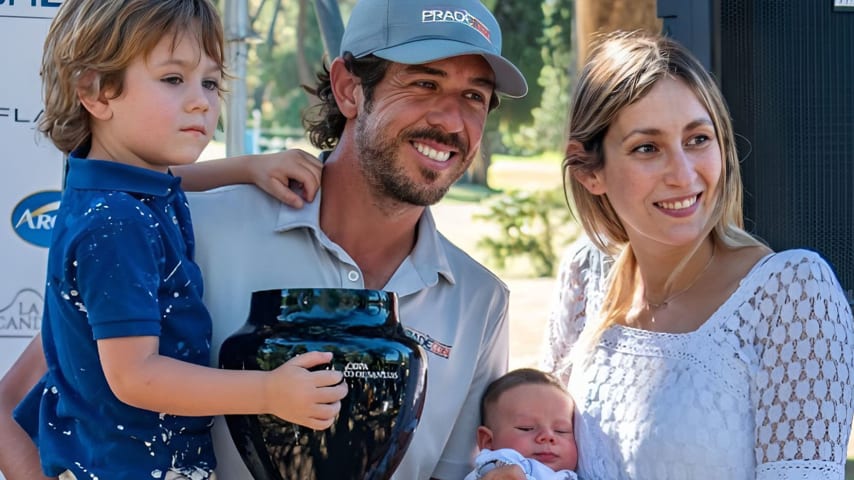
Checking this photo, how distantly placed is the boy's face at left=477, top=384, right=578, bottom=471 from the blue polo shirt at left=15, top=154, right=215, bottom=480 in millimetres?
692

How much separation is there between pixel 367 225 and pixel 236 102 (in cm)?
233

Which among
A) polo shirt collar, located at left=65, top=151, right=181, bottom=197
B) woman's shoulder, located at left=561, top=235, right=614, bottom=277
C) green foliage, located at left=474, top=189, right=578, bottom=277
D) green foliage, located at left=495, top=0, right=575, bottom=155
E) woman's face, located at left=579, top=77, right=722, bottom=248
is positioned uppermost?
polo shirt collar, located at left=65, top=151, right=181, bottom=197

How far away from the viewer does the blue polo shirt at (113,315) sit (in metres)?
1.84

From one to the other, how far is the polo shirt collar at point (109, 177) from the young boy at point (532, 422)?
910 millimetres

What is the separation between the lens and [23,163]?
313 cm

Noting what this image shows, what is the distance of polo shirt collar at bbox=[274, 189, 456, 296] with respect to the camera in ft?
8.04

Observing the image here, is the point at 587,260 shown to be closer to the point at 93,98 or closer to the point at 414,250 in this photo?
the point at 414,250

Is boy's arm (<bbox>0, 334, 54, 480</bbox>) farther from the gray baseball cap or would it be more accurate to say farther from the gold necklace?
the gold necklace

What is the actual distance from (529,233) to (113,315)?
47.5 feet

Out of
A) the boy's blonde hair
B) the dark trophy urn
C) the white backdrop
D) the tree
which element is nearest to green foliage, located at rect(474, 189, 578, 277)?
the tree

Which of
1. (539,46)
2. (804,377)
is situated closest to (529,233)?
(539,46)

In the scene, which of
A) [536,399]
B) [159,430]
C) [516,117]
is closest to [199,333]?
[159,430]

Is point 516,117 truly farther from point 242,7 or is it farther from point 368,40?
point 368,40

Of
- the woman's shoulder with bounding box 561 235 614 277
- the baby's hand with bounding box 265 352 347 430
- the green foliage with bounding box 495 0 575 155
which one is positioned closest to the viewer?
the baby's hand with bounding box 265 352 347 430
